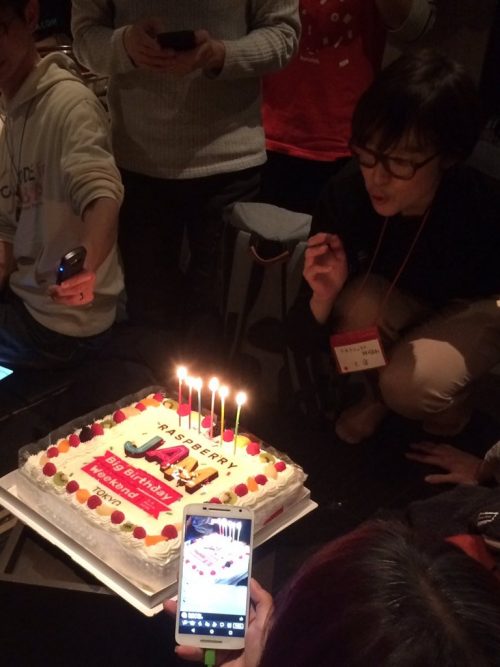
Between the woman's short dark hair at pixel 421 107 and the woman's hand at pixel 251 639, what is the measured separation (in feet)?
3.22

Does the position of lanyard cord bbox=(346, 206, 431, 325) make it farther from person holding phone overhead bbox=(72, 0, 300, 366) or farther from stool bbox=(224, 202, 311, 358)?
person holding phone overhead bbox=(72, 0, 300, 366)

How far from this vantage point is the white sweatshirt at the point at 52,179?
6.55 feet

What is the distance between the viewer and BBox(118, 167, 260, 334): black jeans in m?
2.23

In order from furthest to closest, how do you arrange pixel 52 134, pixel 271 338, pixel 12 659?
1. pixel 271 338
2. pixel 52 134
3. pixel 12 659

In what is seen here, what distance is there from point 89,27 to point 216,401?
3.48ft

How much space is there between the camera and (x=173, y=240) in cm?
234

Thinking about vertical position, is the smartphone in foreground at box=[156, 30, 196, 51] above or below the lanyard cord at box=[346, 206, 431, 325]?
above

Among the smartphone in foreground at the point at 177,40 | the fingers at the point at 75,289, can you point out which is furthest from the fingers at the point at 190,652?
the smartphone in foreground at the point at 177,40

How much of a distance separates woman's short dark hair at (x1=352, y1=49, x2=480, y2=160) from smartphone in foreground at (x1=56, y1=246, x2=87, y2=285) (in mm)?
693

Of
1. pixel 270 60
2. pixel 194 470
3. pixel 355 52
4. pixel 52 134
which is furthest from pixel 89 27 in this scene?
pixel 194 470

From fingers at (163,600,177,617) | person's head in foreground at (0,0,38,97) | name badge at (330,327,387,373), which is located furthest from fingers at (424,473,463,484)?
person's head in foreground at (0,0,38,97)

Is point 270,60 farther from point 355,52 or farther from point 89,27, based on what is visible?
point 89,27

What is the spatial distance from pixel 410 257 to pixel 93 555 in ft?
3.46

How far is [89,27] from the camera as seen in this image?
2152 millimetres
